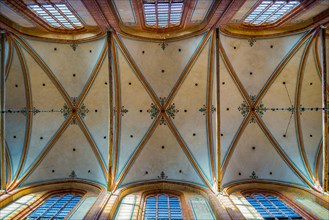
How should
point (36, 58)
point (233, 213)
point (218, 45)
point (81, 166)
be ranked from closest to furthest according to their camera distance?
point (233, 213), point (218, 45), point (36, 58), point (81, 166)

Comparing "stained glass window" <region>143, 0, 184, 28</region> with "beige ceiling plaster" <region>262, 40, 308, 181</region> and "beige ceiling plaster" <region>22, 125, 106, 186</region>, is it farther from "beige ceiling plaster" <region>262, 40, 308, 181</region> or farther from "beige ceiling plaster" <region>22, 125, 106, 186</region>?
"beige ceiling plaster" <region>22, 125, 106, 186</region>

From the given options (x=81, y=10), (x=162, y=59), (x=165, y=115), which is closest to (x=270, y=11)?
(x=162, y=59)

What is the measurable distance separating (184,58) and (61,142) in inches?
339

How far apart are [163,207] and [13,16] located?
10.2 m

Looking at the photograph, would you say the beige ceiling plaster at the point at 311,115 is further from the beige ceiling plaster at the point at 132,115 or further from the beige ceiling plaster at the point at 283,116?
the beige ceiling plaster at the point at 132,115

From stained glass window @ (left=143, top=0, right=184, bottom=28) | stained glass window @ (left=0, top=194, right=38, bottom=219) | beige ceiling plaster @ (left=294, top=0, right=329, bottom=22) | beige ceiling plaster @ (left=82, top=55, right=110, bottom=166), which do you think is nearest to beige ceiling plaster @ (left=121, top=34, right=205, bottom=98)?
stained glass window @ (left=143, top=0, right=184, bottom=28)

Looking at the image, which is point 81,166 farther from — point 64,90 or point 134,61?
point 134,61

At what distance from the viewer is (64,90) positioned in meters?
15.5

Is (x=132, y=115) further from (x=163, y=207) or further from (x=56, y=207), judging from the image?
(x=56, y=207)

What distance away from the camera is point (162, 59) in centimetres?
1498

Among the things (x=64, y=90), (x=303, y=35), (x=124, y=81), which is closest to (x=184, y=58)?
(x=124, y=81)

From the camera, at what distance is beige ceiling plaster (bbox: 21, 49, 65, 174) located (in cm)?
1520

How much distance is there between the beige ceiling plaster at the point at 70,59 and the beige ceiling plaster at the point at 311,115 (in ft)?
37.3

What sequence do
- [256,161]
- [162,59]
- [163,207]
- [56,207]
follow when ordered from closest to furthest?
[163,207]
[56,207]
[162,59]
[256,161]
